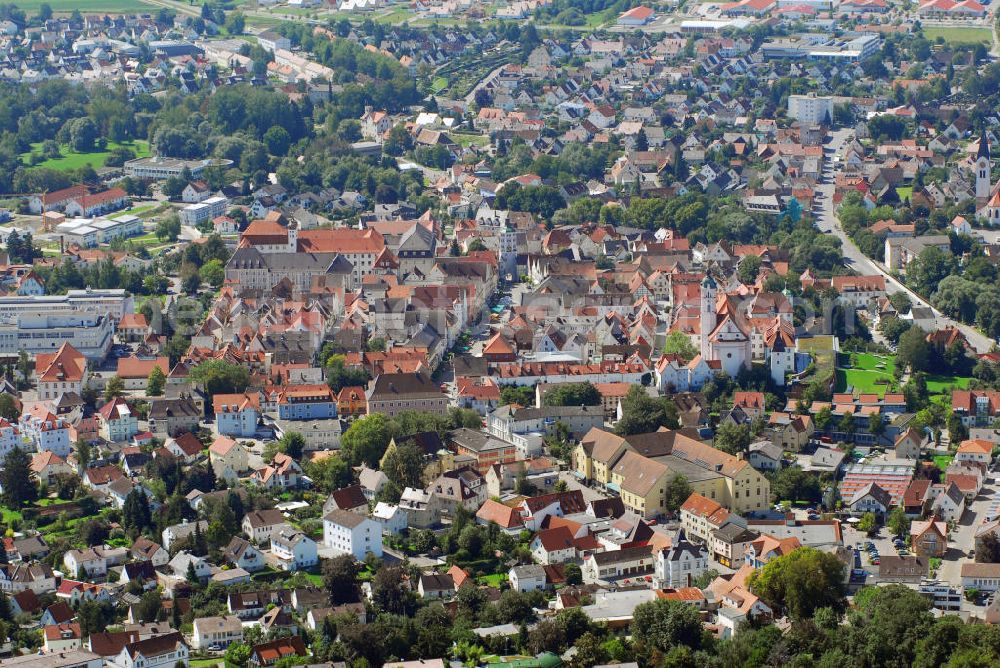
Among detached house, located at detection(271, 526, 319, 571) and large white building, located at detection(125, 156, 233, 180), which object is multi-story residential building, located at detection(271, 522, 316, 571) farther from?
large white building, located at detection(125, 156, 233, 180)

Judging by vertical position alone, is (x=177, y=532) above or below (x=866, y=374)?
below

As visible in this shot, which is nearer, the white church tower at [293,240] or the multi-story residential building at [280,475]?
the multi-story residential building at [280,475]

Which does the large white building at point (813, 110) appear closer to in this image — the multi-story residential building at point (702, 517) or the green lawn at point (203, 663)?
the multi-story residential building at point (702, 517)

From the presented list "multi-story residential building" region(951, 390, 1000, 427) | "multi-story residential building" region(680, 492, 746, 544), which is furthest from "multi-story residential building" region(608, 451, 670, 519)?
"multi-story residential building" region(951, 390, 1000, 427)

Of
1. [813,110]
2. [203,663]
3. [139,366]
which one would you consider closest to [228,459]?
[139,366]

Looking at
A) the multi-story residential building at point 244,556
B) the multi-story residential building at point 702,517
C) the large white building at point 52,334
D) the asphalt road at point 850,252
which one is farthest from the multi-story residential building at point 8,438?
the asphalt road at point 850,252

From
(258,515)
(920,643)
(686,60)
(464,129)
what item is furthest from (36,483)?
(686,60)

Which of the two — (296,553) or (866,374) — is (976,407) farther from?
(296,553)
